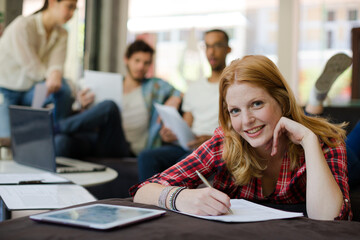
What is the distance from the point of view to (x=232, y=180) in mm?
1382

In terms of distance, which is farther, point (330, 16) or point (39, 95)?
point (39, 95)

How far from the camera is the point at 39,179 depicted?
1752 millimetres

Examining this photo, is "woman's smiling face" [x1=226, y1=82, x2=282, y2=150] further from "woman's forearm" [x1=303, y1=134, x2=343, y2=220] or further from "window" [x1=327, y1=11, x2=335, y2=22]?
"window" [x1=327, y1=11, x2=335, y2=22]

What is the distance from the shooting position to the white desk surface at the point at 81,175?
1825 millimetres

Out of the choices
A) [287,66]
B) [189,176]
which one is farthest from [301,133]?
[287,66]

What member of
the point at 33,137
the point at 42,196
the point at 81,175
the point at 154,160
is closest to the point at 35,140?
the point at 33,137

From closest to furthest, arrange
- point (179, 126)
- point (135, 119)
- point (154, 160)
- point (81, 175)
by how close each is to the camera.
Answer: point (81, 175) < point (154, 160) < point (179, 126) < point (135, 119)

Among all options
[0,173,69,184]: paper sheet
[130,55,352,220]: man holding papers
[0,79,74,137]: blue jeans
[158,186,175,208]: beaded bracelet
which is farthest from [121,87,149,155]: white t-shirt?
[158,186,175,208]: beaded bracelet

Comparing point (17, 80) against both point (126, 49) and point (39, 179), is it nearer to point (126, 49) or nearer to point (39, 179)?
point (126, 49)

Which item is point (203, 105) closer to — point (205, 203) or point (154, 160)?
point (154, 160)

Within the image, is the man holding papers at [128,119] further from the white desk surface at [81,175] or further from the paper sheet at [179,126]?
the white desk surface at [81,175]

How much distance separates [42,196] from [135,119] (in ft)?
6.87

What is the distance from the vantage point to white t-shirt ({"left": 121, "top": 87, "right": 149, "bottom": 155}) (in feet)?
11.5

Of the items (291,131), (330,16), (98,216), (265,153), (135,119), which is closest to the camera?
(98,216)
